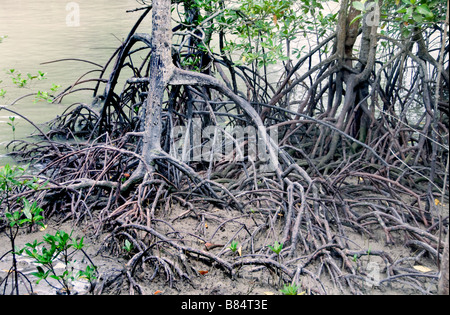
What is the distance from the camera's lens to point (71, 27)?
10.3m

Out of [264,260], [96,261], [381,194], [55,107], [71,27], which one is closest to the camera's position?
[264,260]

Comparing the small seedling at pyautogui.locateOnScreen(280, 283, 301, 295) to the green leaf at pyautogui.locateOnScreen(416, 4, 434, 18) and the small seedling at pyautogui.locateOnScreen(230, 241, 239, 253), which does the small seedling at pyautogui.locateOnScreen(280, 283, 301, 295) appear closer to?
the small seedling at pyautogui.locateOnScreen(230, 241, 239, 253)

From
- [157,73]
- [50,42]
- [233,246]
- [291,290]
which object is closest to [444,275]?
[291,290]

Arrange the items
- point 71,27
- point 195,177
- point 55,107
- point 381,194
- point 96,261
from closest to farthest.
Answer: point 96,261
point 195,177
point 381,194
point 55,107
point 71,27

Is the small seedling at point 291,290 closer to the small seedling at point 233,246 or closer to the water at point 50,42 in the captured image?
the small seedling at point 233,246

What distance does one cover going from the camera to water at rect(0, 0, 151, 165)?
217 inches

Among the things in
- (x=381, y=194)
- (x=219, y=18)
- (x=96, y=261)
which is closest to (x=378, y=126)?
(x=381, y=194)

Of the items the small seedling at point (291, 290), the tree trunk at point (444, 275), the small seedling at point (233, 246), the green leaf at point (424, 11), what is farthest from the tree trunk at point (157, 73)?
the tree trunk at point (444, 275)

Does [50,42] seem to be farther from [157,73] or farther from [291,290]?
[291,290]

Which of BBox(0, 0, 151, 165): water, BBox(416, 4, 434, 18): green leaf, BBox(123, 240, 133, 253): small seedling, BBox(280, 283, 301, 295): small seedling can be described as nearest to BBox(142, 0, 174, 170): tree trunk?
BBox(123, 240, 133, 253): small seedling

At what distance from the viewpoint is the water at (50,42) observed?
5.50m

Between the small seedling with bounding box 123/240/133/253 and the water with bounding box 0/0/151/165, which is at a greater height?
the water with bounding box 0/0/151/165
